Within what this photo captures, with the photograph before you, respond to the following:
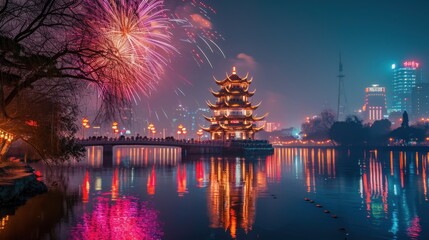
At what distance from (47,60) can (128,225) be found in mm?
7644

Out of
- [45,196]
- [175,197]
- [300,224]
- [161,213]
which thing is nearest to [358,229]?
[300,224]

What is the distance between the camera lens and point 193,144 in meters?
85.2

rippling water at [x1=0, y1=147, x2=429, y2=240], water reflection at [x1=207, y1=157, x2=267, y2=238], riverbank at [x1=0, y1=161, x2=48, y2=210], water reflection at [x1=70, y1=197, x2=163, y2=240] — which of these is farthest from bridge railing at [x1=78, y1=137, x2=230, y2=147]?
water reflection at [x1=70, y1=197, x2=163, y2=240]

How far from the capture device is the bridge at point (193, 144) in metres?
78.2

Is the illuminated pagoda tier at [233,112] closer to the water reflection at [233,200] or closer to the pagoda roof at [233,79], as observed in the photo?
the pagoda roof at [233,79]

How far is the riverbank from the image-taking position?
21.9m

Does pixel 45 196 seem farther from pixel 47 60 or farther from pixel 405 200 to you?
pixel 405 200

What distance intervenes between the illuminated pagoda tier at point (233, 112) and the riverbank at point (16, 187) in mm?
62724

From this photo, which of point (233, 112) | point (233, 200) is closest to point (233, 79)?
point (233, 112)

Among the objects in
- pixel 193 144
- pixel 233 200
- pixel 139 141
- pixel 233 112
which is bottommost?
pixel 233 200

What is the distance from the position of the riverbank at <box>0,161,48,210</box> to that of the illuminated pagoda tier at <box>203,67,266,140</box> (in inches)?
2469

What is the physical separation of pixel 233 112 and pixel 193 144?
39.5 ft

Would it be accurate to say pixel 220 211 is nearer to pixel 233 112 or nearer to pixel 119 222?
pixel 119 222

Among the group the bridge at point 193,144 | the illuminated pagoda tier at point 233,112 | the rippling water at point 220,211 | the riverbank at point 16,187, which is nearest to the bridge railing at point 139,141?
the bridge at point 193,144
